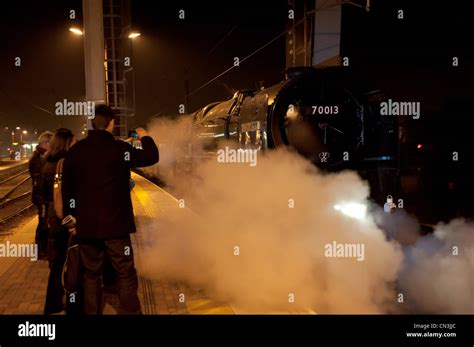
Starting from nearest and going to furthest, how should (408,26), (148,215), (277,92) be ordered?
→ (277,92), (148,215), (408,26)

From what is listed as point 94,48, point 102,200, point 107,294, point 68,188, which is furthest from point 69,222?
point 94,48

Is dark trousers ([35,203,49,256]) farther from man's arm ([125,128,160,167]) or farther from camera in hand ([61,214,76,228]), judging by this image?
man's arm ([125,128,160,167])

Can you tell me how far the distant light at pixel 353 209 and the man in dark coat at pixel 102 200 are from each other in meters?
3.81

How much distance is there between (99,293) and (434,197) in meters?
15.9

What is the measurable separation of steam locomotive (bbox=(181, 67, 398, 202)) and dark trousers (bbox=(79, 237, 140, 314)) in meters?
3.82

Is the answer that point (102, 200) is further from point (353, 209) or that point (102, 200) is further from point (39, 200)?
point (353, 209)

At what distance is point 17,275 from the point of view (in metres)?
5.72

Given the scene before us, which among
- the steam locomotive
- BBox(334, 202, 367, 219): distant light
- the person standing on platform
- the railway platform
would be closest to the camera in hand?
the person standing on platform

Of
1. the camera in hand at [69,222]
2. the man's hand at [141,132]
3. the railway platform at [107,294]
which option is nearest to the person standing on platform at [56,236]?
the railway platform at [107,294]

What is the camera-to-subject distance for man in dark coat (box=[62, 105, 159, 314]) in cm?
356

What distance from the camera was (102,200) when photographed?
3.56m

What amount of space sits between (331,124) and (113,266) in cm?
474
